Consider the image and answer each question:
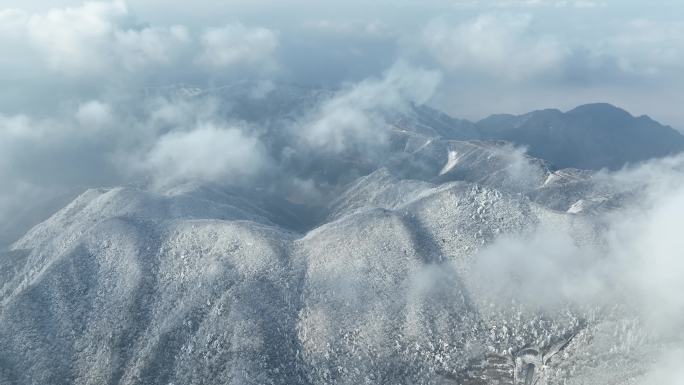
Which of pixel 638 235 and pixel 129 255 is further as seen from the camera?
pixel 638 235

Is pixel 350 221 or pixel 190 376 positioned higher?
pixel 350 221

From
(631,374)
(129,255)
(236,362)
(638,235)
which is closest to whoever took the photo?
(631,374)

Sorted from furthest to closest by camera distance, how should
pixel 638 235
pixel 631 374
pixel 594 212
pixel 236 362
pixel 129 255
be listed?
pixel 594 212 < pixel 638 235 < pixel 129 255 < pixel 236 362 < pixel 631 374

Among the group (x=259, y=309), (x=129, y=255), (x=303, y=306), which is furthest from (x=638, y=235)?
(x=129, y=255)

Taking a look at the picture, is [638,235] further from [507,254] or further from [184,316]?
[184,316]

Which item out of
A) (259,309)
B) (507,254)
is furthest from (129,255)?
(507,254)

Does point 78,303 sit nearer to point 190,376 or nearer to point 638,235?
point 190,376
